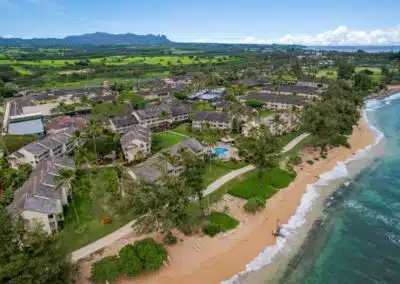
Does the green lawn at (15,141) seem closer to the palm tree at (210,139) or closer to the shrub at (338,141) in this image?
the palm tree at (210,139)

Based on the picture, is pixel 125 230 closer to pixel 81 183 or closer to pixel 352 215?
pixel 81 183

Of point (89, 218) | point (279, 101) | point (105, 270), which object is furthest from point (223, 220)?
point (279, 101)

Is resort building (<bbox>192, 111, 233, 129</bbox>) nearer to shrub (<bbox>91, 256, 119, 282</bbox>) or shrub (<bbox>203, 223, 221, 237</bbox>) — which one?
shrub (<bbox>203, 223, 221, 237</bbox>)

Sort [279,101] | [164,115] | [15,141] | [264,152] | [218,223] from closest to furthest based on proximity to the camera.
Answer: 1. [218,223]
2. [264,152]
3. [15,141]
4. [164,115]
5. [279,101]

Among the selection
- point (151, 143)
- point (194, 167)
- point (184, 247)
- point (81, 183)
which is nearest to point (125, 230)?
point (184, 247)

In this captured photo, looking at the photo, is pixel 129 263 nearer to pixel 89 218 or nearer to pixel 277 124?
pixel 89 218

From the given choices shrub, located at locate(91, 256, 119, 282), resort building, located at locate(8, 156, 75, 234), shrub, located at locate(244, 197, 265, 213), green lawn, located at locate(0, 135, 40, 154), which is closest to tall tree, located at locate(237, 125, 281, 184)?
shrub, located at locate(244, 197, 265, 213)
